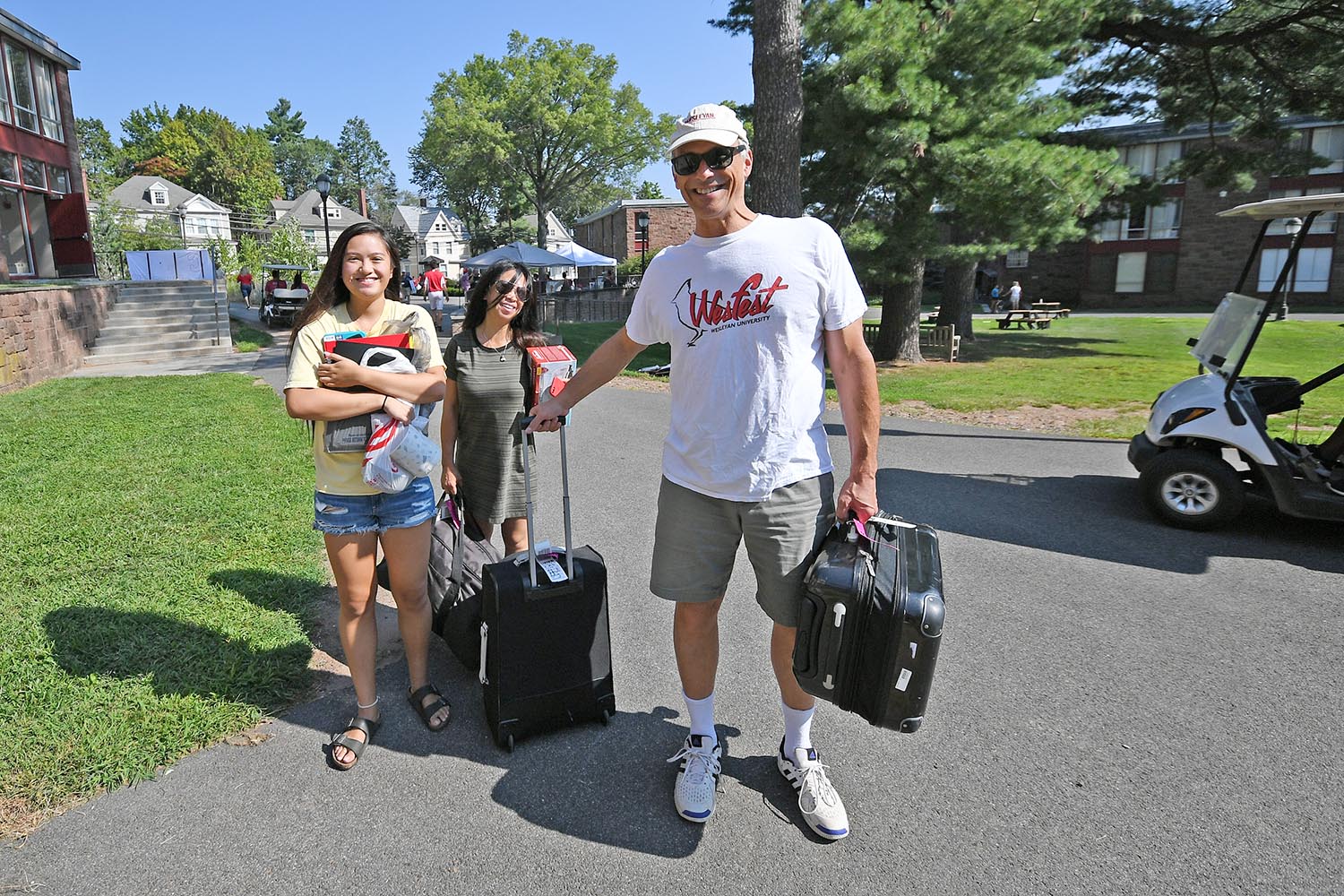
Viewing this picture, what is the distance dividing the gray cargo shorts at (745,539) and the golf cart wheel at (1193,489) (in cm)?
401

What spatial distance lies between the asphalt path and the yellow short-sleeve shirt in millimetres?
1010

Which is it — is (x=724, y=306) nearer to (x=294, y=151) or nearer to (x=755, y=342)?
(x=755, y=342)

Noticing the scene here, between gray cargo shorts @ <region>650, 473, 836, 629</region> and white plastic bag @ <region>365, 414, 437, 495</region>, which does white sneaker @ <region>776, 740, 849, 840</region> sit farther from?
white plastic bag @ <region>365, 414, 437, 495</region>

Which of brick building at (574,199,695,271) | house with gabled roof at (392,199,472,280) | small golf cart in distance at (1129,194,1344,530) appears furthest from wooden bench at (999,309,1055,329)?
house with gabled roof at (392,199,472,280)

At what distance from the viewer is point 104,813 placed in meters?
2.59

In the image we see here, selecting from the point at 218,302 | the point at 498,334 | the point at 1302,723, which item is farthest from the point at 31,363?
the point at 1302,723

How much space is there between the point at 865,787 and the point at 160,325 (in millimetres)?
18565

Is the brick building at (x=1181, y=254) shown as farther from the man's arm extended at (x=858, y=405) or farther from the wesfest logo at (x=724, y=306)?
the wesfest logo at (x=724, y=306)

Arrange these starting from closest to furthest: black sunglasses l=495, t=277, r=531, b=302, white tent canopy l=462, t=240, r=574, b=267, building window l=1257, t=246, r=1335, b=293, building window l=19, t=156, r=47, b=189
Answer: black sunglasses l=495, t=277, r=531, b=302 < white tent canopy l=462, t=240, r=574, b=267 < building window l=19, t=156, r=47, b=189 < building window l=1257, t=246, r=1335, b=293

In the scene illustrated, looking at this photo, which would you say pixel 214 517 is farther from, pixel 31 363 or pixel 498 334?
pixel 31 363

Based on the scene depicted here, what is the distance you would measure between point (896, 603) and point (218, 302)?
66.3 ft

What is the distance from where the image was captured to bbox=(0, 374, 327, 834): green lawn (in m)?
2.92

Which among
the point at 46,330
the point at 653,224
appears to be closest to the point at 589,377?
the point at 46,330

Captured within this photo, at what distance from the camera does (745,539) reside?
2506 millimetres
